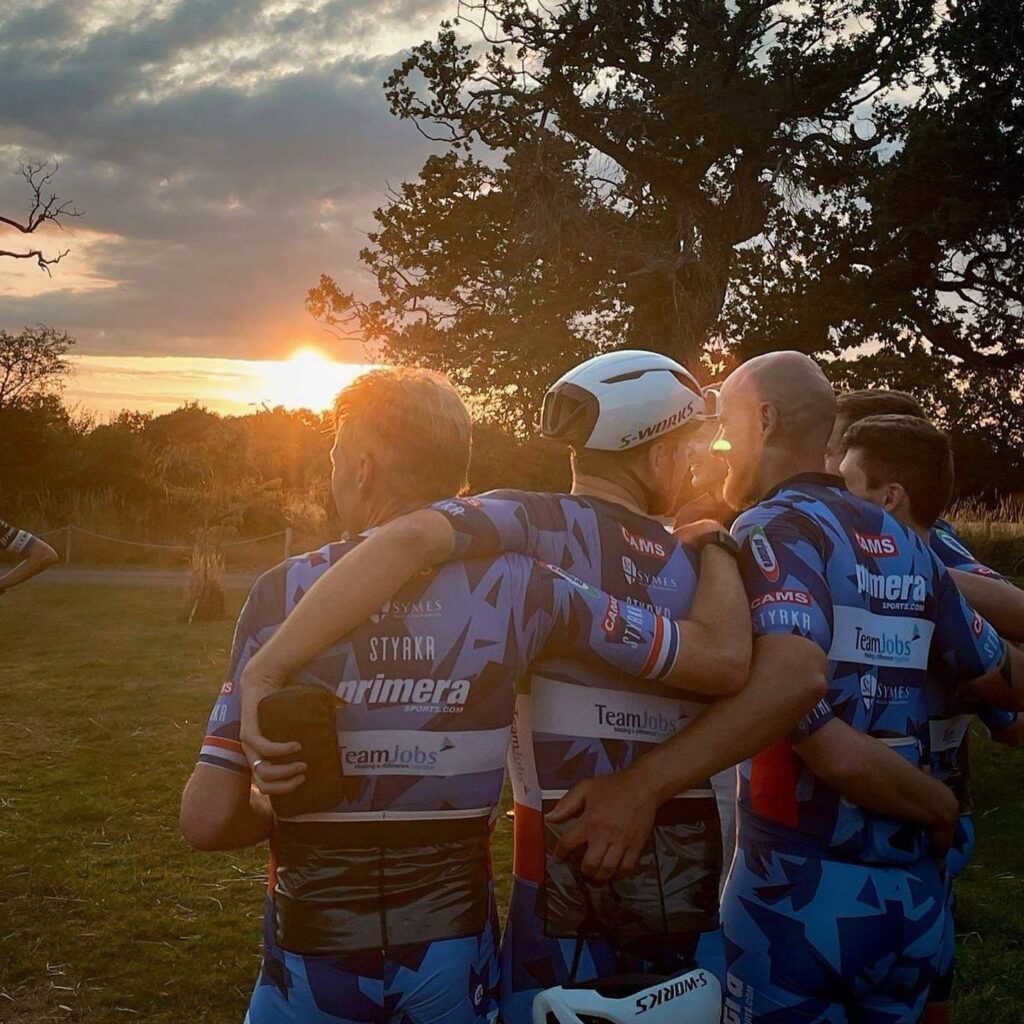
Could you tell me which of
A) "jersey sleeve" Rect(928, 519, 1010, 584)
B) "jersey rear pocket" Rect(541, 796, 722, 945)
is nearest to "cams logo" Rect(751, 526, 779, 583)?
"jersey rear pocket" Rect(541, 796, 722, 945)

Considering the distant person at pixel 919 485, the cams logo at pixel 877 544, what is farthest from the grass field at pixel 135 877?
the cams logo at pixel 877 544

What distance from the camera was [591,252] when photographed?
80.9ft

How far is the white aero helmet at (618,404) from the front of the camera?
2.53m

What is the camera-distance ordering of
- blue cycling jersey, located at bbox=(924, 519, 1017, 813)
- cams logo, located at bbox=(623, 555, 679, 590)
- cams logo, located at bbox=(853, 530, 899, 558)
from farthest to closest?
blue cycling jersey, located at bbox=(924, 519, 1017, 813), cams logo, located at bbox=(853, 530, 899, 558), cams logo, located at bbox=(623, 555, 679, 590)

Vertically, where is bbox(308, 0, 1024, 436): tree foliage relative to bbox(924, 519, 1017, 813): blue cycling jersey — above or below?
above

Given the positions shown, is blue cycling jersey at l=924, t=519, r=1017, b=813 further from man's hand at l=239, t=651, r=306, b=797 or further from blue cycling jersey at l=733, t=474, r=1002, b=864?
man's hand at l=239, t=651, r=306, b=797

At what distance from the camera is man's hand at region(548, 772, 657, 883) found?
7.48 ft

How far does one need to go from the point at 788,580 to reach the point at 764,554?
→ 0.10 m

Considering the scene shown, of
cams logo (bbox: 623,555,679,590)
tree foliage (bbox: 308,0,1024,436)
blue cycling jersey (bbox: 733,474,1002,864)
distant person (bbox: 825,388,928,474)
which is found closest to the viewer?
cams logo (bbox: 623,555,679,590)

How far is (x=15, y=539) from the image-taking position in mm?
8273

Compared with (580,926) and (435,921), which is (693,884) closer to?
(580,926)

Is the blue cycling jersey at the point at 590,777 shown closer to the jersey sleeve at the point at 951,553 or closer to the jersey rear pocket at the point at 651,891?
the jersey rear pocket at the point at 651,891

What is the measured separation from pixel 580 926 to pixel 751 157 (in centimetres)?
2530

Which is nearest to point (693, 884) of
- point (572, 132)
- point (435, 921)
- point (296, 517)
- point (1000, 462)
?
point (435, 921)
